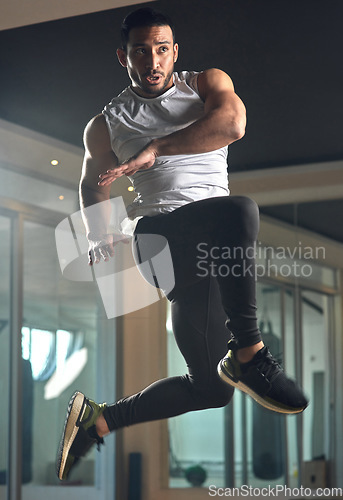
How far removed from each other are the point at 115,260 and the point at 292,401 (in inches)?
34.1

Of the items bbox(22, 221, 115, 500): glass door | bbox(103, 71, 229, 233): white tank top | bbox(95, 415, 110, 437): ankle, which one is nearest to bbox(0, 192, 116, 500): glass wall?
bbox(22, 221, 115, 500): glass door

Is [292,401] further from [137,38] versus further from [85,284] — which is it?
[85,284]

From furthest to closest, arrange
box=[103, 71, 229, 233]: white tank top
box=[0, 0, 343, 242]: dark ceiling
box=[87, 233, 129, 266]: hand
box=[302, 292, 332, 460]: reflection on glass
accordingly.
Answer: box=[302, 292, 332, 460]: reflection on glass
box=[0, 0, 343, 242]: dark ceiling
box=[87, 233, 129, 266]: hand
box=[103, 71, 229, 233]: white tank top

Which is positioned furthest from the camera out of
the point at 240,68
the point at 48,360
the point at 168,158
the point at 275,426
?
the point at 275,426

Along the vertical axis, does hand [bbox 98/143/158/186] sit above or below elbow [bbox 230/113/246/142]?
below

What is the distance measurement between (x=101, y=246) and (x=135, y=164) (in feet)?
1.38

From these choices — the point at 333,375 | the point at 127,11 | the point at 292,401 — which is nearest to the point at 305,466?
the point at 333,375

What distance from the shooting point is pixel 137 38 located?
215 cm

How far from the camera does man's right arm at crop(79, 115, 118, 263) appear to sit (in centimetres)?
227

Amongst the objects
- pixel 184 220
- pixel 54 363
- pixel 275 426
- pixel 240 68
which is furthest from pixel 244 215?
pixel 275 426

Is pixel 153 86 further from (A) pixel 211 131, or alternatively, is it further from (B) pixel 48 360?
(B) pixel 48 360

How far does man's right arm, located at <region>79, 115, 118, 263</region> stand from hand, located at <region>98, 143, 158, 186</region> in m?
0.27

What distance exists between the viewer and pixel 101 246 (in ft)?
7.49

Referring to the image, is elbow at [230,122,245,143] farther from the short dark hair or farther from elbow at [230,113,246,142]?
the short dark hair
